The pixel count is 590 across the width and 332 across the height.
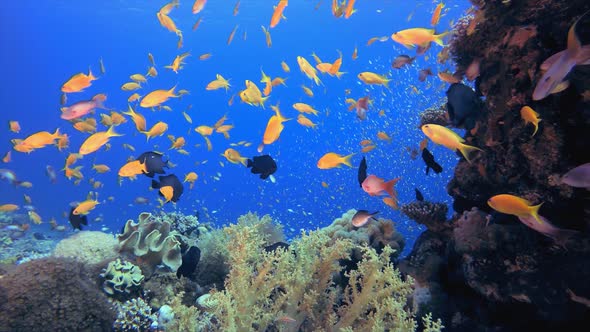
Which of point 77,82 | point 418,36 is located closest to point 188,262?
point 77,82

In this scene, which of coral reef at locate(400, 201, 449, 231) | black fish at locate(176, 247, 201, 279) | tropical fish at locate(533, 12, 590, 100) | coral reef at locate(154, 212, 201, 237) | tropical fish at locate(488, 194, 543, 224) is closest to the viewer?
tropical fish at locate(533, 12, 590, 100)

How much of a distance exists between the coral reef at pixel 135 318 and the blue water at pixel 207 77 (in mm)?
18877

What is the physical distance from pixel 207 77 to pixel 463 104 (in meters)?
95.7

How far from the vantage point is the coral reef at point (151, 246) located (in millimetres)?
5609

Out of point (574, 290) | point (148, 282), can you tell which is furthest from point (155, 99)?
point (574, 290)

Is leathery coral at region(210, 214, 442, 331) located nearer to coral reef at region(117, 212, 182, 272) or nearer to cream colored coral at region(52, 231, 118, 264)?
coral reef at region(117, 212, 182, 272)

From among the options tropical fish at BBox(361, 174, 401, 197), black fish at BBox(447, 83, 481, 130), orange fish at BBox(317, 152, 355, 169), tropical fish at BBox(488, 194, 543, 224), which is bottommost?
orange fish at BBox(317, 152, 355, 169)

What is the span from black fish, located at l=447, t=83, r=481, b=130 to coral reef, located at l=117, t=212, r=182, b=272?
461 cm

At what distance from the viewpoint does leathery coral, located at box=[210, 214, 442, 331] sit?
373cm

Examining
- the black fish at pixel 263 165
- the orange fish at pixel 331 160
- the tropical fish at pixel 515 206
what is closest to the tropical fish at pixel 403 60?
the orange fish at pixel 331 160

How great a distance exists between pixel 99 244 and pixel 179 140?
3.35 metres

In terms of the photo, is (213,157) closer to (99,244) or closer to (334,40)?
(334,40)

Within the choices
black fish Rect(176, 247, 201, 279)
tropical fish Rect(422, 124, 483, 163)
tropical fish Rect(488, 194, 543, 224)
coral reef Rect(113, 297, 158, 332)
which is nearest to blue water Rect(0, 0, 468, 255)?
black fish Rect(176, 247, 201, 279)

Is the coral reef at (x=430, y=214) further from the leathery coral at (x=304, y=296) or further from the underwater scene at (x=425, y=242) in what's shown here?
the leathery coral at (x=304, y=296)
